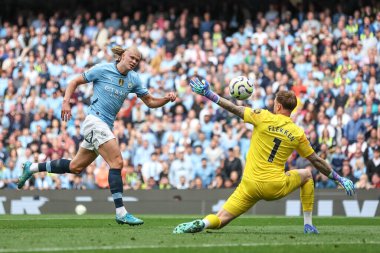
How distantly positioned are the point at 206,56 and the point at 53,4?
26.2ft

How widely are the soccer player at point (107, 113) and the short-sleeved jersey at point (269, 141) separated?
2.31 m

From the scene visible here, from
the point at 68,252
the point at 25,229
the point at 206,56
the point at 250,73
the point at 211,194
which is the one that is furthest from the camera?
the point at 206,56

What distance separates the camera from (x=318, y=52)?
79.0 ft

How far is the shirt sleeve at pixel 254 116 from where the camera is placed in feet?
35.8

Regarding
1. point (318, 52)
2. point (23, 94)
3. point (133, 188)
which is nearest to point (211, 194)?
point (133, 188)

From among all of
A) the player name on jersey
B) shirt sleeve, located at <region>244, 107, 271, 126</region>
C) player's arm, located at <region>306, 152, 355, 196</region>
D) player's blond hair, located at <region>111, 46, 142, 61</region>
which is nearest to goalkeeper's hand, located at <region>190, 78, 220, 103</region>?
shirt sleeve, located at <region>244, 107, 271, 126</region>

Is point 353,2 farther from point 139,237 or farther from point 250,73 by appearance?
point 139,237

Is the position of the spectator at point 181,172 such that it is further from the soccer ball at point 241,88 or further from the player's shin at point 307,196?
the player's shin at point 307,196

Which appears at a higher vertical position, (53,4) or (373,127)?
(53,4)


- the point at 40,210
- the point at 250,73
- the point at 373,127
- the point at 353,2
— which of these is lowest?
the point at 40,210

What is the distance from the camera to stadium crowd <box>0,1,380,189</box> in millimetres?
21469

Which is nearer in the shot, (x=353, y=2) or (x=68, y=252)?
(x=68, y=252)

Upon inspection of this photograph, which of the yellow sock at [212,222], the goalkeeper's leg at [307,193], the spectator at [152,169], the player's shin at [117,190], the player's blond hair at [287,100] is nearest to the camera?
the yellow sock at [212,222]

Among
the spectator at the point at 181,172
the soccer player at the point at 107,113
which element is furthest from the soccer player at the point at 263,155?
the spectator at the point at 181,172
